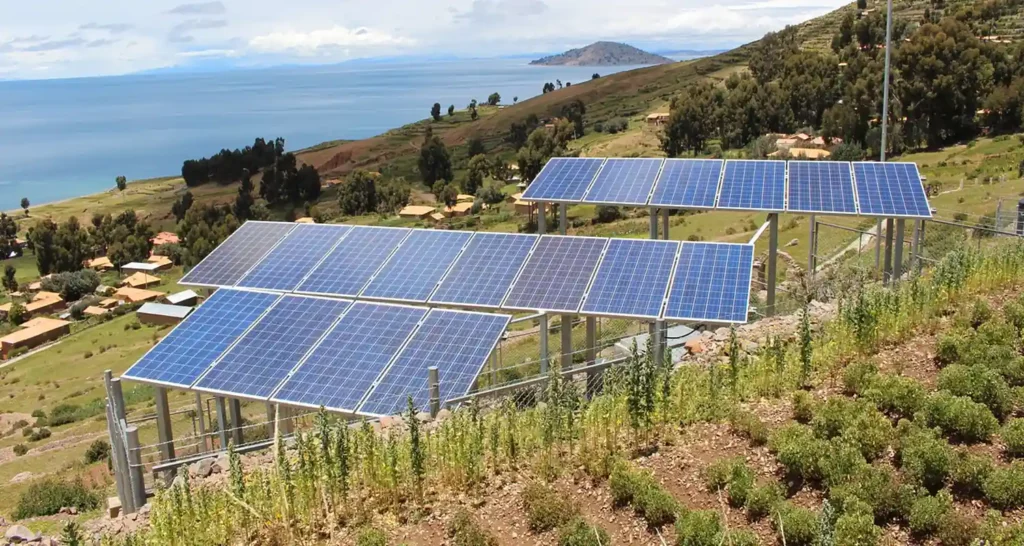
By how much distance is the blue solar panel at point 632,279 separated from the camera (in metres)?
15.0

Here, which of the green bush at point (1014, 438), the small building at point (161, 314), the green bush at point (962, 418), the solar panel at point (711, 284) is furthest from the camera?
the small building at point (161, 314)

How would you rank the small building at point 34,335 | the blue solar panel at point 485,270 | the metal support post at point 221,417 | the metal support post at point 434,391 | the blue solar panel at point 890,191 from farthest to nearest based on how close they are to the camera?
the small building at point 34,335 → the blue solar panel at point 890,191 → the blue solar panel at point 485,270 → the metal support post at point 221,417 → the metal support post at point 434,391

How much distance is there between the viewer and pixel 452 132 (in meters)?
180

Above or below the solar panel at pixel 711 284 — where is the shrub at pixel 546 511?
below

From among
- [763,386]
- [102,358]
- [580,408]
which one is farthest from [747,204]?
[102,358]

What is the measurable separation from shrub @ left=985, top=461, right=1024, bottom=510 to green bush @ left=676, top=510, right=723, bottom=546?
9.61 feet

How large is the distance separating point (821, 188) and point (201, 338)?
15839 mm

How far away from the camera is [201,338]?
15211 millimetres

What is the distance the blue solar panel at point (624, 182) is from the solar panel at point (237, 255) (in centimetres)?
900

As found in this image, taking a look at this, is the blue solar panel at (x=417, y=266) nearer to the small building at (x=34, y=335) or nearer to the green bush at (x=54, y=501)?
the green bush at (x=54, y=501)

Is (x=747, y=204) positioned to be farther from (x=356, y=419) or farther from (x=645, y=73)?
(x=645, y=73)

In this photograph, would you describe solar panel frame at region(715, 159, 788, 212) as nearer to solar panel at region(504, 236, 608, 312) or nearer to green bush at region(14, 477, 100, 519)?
solar panel at region(504, 236, 608, 312)

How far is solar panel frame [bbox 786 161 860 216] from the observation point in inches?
737

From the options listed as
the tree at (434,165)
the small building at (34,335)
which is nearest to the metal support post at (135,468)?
the small building at (34,335)
